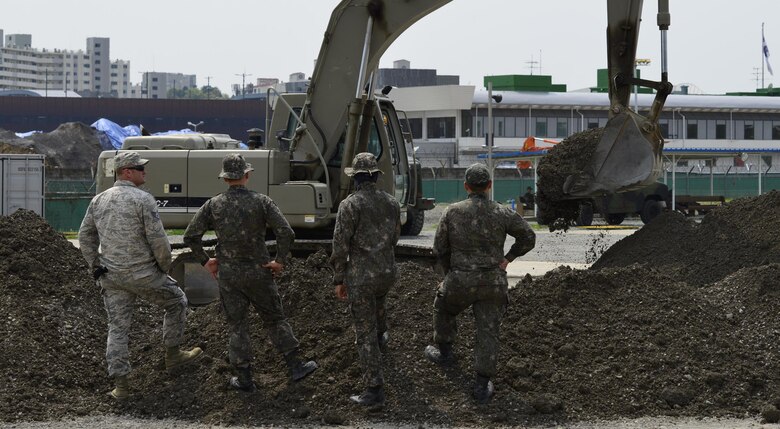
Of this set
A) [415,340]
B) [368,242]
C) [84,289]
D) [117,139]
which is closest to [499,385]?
[415,340]

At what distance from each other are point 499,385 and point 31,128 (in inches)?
3850

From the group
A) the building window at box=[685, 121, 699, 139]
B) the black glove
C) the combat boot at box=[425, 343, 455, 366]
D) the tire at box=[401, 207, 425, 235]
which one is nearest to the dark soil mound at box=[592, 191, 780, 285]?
the combat boot at box=[425, 343, 455, 366]

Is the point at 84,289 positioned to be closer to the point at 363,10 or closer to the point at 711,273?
the point at 363,10

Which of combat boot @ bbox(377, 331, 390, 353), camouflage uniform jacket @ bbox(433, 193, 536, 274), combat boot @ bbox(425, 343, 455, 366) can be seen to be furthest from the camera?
combat boot @ bbox(377, 331, 390, 353)

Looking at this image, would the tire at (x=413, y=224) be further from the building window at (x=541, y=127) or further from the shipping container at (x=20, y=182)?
the building window at (x=541, y=127)

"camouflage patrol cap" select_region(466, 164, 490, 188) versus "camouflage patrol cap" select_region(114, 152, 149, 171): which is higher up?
"camouflage patrol cap" select_region(114, 152, 149, 171)

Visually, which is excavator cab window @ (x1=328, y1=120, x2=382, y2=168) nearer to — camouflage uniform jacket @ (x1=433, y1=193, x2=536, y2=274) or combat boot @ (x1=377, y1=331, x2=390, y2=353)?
combat boot @ (x1=377, y1=331, x2=390, y2=353)

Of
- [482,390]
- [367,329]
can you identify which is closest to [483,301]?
[482,390]

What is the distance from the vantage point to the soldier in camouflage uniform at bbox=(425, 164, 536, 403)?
8875mm

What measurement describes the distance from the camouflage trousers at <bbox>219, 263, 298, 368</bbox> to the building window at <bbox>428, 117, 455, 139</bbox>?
236ft

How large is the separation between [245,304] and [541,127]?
7368 cm

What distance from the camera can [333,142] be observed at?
46.9ft

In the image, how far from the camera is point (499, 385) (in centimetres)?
920

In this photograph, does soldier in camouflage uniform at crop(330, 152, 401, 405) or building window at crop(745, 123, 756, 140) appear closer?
soldier in camouflage uniform at crop(330, 152, 401, 405)
